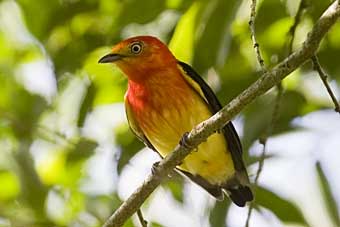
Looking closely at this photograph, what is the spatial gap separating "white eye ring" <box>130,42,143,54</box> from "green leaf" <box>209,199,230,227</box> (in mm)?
1035

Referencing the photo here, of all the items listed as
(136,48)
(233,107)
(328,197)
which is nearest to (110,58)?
(136,48)

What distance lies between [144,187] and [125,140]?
1341 mm

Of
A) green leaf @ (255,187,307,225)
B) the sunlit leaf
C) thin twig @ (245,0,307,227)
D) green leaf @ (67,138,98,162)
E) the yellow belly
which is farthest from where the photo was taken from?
the sunlit leaf

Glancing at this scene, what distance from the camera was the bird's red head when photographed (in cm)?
494

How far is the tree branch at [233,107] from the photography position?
2916mm

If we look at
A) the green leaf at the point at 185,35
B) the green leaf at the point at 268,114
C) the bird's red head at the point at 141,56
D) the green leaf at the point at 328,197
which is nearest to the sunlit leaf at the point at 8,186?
the bird's red head at the point at 141,56

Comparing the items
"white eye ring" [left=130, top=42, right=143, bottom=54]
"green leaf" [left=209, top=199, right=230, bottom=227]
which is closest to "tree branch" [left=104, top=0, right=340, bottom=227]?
"green leaf" [left=209, top=199, right=230, bottom=227]

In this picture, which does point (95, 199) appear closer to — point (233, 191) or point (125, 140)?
point (125, 140)

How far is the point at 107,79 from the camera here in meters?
5.16

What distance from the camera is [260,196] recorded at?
4.54 meters

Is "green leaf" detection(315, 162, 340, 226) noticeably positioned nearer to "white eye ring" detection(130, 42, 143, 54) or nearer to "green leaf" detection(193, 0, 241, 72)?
"green leaf" detection(193, 0, 241, 72)

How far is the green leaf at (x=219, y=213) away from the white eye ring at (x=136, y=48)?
1035 mm

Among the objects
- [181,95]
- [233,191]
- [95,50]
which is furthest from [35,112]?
[233,191]

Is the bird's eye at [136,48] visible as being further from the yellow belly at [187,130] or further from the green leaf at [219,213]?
the green leaf at [219,213]
